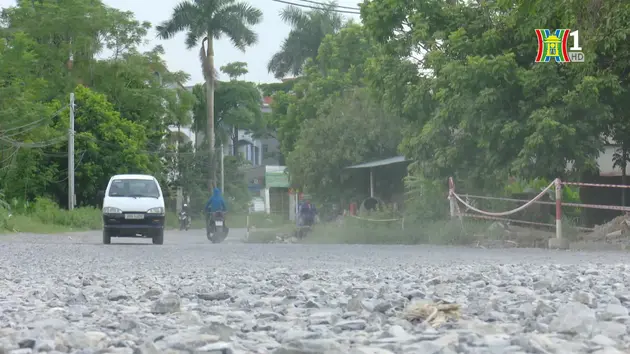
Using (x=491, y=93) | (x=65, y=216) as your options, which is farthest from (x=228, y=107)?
(x=491, y=93)

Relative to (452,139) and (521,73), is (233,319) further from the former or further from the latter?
(452,139)

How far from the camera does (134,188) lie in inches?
1015

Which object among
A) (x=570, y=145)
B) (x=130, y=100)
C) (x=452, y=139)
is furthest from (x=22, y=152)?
(x=570, y=145)

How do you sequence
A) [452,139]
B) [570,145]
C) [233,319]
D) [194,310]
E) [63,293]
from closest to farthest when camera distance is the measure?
[233,319] < [194,310] < [63,293] < [570,145] < [452,139]

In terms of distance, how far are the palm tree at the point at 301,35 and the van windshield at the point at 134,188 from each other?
37484 mm

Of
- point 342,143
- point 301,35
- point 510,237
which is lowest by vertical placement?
point 510,237

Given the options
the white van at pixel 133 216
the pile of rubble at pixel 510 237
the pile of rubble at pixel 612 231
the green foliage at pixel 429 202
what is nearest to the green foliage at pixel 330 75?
the green foliage at pixel 429 202

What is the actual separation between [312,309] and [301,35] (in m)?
57.0

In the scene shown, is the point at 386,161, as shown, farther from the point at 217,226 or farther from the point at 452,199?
the point at 452,199

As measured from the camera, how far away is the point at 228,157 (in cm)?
7312

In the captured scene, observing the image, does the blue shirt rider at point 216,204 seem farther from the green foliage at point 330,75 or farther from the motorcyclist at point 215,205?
the green foliage at point 330,75

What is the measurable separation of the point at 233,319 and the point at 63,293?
3053 mm

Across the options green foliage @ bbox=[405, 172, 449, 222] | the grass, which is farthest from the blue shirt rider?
the grass

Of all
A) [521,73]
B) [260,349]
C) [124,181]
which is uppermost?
[521,73]
